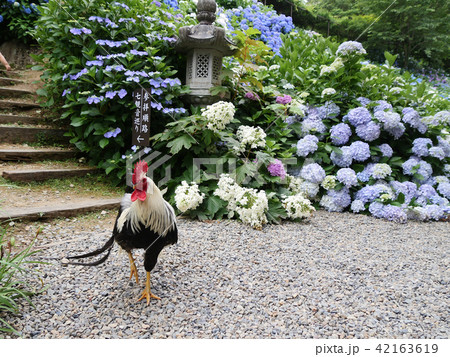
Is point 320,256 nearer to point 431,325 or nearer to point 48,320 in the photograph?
point 431,325

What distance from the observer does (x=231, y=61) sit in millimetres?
4141

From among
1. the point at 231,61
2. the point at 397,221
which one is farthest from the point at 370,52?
the point at 397,221

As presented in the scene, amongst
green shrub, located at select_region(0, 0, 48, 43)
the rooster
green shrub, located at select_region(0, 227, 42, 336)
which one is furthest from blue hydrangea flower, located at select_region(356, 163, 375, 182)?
green shrub, located at select_region(0, 0, 48, 43)

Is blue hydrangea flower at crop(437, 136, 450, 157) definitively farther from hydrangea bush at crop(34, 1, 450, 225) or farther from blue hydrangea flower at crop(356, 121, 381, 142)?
blue hydrangea flower at crop(356, 121, 381, 142)

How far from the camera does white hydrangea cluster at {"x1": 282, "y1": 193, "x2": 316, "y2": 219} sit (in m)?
2.87

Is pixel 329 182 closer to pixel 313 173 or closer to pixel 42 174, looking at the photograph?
pixel 313 173

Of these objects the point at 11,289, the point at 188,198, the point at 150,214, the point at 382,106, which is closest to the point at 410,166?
the point at 382,106

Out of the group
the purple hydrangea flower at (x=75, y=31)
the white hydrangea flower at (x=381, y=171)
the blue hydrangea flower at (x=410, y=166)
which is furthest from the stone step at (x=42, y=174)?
the blue hydrangea flower at (x=410, y=166)

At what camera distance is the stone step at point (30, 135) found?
12.1ft

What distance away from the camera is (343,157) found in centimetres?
350

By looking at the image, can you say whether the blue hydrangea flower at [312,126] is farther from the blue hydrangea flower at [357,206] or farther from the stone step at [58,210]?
the stone step at [58,210]

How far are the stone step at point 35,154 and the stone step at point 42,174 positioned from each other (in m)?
0.43

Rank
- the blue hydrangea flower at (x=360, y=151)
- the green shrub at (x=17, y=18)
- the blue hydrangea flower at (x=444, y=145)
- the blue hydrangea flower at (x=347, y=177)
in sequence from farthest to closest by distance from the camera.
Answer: the green shrub at (x=17, y=18) → the blue hydrangea flower at (x=444, y=145) → the blue hydrangea flower at (x=360, y=151) → the blue hydrangea flower at (x=347, y=177)

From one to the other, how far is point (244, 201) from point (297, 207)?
19.9 inches
